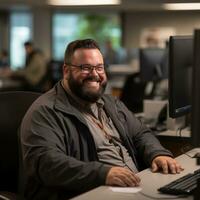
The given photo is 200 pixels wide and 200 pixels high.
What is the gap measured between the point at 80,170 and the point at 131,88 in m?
4.55

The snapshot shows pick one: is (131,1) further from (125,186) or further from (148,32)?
(148,32)

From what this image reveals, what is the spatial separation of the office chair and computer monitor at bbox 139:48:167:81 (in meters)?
2.26

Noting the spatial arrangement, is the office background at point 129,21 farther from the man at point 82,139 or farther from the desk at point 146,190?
the desk at point 146,190

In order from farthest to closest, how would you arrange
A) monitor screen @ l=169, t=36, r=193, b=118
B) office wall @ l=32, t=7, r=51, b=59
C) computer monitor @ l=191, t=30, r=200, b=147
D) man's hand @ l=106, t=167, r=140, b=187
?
office wall @ l=32, t=7, r=51, b=59 < monitor screen @ l=169, t=36, r=193, b=118 < man's hand @ l=106, t=167, r=140, b=187 < computer monitor @ l=191, t=30, r=200, b=147

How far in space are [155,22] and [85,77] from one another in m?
10.7

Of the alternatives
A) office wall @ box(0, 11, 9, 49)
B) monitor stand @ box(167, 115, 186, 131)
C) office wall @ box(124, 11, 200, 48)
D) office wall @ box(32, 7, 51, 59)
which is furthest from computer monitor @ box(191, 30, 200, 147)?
office wall @ box(0, 11, 9, 49)

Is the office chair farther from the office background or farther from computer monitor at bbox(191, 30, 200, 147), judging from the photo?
the office background

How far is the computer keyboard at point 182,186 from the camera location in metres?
1.97

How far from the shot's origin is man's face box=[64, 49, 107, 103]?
2.52 metres

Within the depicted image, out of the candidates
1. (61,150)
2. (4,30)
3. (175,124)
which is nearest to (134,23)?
(4,30)

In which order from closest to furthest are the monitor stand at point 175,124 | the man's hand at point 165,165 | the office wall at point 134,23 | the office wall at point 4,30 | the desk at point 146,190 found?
the desk at point 146,190 < the man's hand at point 165,165 < the monitor stand at point 175,124 < the office wall at point 134,23 < the office wall at point 4,30

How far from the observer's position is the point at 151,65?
4809 millimetres

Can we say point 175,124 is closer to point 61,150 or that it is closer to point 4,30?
point 61,150

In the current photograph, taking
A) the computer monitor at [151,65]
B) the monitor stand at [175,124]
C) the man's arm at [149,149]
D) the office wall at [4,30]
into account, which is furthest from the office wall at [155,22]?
→ the man's arm at [149,149]
